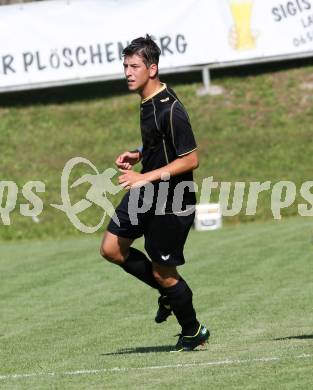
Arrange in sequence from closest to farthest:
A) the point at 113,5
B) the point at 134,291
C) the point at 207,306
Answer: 1. the point at 207,306
2. the point at 134,291
3. the point at 113,5

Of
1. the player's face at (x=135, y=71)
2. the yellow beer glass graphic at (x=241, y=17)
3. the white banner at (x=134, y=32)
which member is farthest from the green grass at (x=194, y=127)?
the player's face at (x=135, y=71)

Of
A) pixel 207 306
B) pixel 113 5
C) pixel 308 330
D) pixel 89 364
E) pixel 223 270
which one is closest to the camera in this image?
pixel 89 364

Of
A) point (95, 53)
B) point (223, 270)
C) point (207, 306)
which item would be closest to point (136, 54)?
point (207, 306)

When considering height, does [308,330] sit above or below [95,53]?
below

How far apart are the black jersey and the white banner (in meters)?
14.6

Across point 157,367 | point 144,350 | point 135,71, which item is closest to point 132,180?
point 135,71

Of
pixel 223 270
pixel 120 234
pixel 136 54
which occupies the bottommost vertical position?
pixel 223 270

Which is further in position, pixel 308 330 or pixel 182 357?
pixel 308 330

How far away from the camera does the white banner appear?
22469 mm

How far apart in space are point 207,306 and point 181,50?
40.3 ft

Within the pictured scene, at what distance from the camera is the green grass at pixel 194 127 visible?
20422 mm

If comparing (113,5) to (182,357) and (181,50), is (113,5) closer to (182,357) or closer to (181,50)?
(181,50)

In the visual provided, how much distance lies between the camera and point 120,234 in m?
8.05

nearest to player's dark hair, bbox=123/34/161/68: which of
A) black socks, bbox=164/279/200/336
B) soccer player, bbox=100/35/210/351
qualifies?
soccer player, bbox=100/35/210/351
